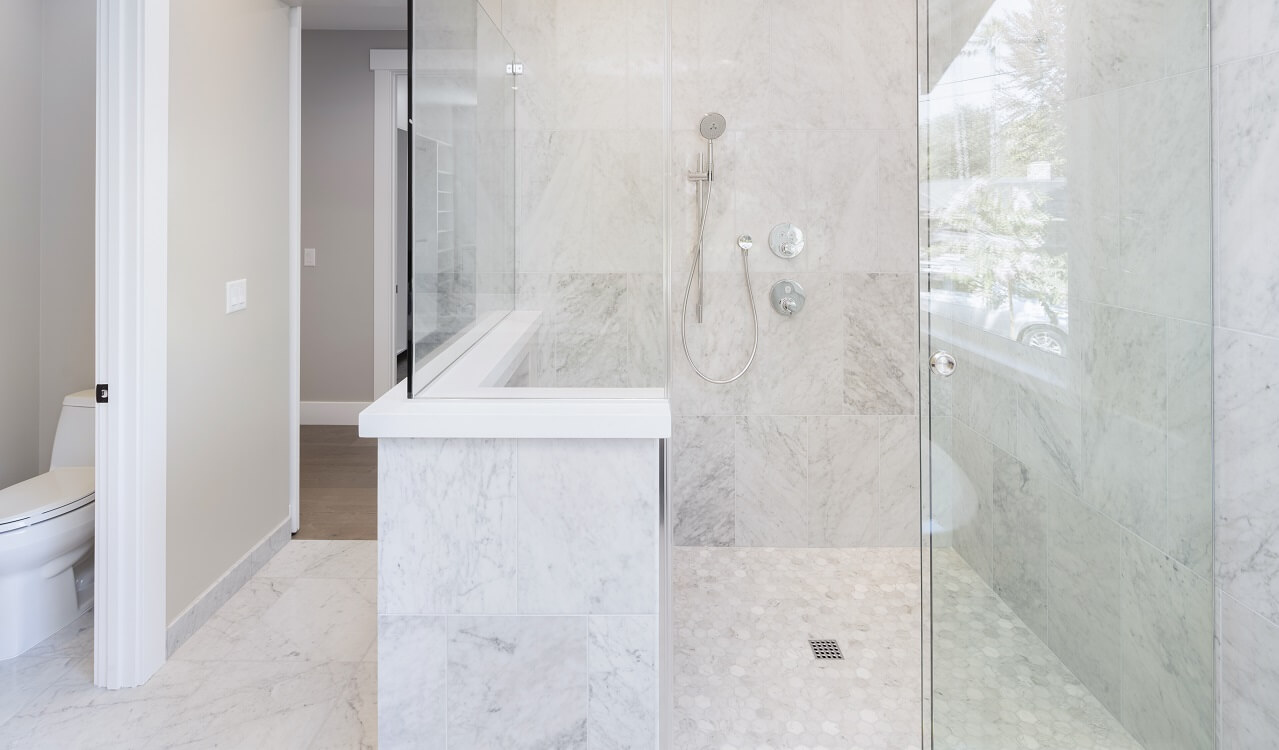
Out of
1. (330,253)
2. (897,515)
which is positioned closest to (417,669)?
(897,515)

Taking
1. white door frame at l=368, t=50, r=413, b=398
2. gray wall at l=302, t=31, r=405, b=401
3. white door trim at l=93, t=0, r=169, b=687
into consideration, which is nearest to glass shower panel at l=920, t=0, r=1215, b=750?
white door trim at l=93, t=0, r=169, b=687

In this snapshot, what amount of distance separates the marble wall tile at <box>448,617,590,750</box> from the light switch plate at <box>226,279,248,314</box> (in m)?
1.70

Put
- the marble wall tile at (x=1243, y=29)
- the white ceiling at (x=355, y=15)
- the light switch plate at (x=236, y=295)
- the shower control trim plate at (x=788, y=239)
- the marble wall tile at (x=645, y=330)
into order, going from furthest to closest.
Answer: the white ceiling at (x=355, y=15) → the shower control trim plate at (x=788, y=239) → the light switch plate at (x=236, y=295) → the marble wall tile at (x=645, y=330) → the marble wall tile at (x=1243, y=29)

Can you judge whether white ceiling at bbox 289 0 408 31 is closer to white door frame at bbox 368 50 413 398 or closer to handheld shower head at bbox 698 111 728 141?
white door frame at bbox 368 50 413 398

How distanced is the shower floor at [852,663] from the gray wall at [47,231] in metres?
2.37

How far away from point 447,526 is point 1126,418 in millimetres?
1324

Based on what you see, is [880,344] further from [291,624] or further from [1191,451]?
[291,624]

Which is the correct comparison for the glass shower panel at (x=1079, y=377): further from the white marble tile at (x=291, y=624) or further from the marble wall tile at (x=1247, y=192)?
the white marble tile at (x=291, y=624)

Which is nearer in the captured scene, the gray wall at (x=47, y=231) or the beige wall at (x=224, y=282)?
the beige wall at (x=224, y=282)

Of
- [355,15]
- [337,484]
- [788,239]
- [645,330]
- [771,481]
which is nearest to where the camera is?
[645,330]

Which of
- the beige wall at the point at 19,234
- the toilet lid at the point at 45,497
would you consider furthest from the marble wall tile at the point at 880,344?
the beige wall at the point at 19,234

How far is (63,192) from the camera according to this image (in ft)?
10.6

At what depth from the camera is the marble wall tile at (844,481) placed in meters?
3.42

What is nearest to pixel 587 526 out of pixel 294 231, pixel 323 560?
pixel 323 560
